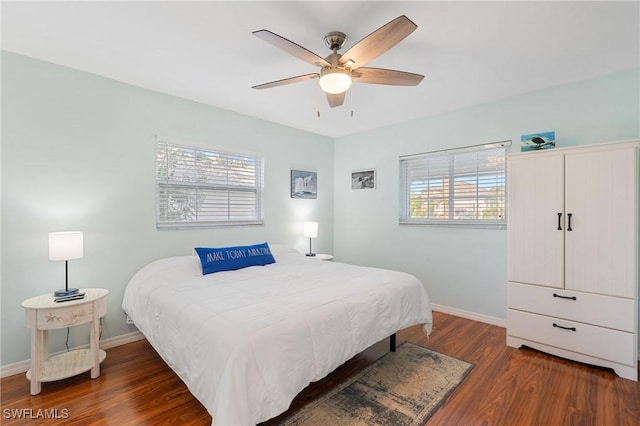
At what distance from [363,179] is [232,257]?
241cm

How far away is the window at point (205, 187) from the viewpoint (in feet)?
10.2

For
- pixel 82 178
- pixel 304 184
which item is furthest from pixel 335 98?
pixel 82 178

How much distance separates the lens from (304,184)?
14.6 feet

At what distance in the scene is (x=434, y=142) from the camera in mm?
3760

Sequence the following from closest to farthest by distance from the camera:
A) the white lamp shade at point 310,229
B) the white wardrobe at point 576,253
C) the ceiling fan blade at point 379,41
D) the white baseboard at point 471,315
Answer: the ceiling fan blade at point 379,41 → the white wardrobe at point 576,253 → the white baseboard at point 471,315 → the white lamp shade at point 310,229

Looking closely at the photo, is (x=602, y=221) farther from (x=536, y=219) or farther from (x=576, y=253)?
(x=536, y=219)

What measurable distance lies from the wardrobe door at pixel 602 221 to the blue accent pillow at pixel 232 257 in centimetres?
283

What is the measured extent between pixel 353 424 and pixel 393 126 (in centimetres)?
357

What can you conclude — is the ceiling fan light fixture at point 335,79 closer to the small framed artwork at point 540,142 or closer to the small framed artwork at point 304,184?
the small framed artwork at point 540,142

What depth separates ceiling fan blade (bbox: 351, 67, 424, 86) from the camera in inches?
80.6

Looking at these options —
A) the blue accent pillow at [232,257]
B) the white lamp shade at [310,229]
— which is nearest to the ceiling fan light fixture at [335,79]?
the blue accent pillow at [232,257]

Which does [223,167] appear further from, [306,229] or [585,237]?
[585,237]

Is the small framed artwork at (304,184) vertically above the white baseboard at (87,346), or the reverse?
the small framed artwork at (304,184)

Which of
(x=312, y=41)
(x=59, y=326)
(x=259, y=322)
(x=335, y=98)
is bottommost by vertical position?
(x=59, y=326)
